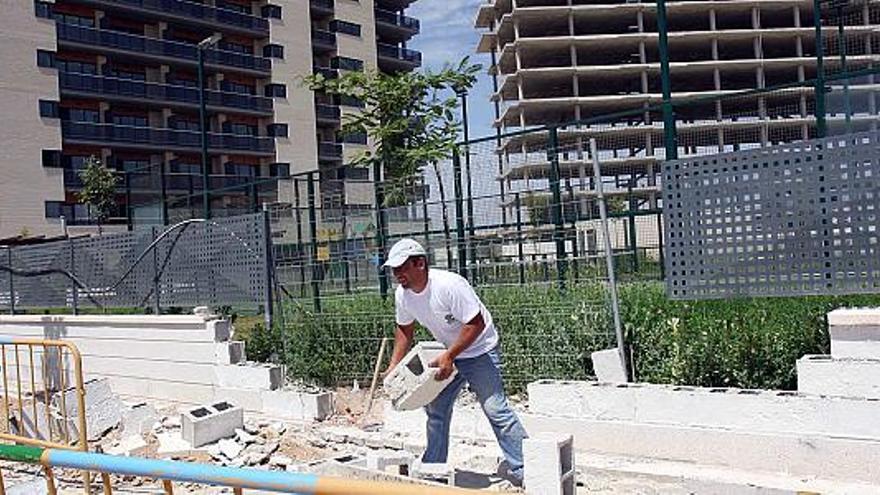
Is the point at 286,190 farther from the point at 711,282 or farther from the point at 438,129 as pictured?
the point at 711,282

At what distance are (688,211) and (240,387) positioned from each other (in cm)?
519

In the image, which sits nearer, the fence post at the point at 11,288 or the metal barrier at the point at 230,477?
the metal barrier at the point at 230,477

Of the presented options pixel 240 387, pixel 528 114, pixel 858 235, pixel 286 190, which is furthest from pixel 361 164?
pixel 528 114

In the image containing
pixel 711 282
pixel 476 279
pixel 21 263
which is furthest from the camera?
pixel 21 263

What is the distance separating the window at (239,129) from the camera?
188 ft

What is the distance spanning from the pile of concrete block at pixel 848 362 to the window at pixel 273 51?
187 ft

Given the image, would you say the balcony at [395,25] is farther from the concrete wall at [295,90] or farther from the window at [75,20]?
the window at [75,20]

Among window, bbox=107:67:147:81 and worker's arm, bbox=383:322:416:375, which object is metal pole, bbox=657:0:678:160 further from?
window, bbox=107:67:147:81

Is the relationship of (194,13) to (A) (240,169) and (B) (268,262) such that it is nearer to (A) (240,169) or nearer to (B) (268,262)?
(A) (240,169)

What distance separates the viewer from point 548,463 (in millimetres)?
5328

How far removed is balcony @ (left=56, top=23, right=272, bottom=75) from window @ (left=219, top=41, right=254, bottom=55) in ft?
2.75

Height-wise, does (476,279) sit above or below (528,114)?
below

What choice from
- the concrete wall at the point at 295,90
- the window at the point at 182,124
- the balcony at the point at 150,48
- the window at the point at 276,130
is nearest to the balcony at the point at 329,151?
the concrete wall at the point at 295,90

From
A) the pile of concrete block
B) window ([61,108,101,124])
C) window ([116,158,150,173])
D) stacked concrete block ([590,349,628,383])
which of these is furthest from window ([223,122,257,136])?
the pile of concrete block
